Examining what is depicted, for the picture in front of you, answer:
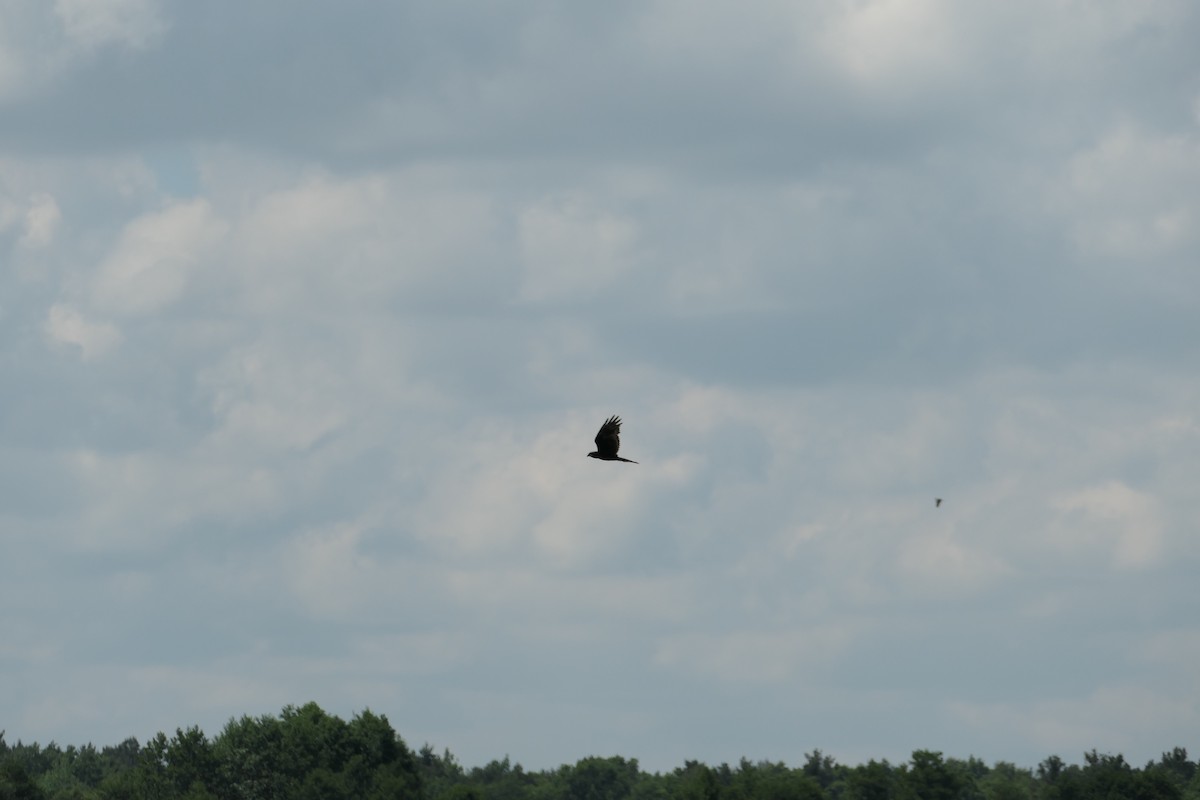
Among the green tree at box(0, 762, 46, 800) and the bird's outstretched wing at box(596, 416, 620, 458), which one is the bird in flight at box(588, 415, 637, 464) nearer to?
the bird's outstretched wing at box(596, 416, 620, 458)


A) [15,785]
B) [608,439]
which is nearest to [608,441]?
[608,439]

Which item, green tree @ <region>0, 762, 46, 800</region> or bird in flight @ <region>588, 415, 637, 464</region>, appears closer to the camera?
bird in flight @ <region>588, 415, 637, 464</region>

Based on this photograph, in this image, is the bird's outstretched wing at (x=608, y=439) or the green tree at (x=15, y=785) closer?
the bird's outstretched wing at (x=608, y=439)

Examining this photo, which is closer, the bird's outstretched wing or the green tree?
the bird's outstretched wing

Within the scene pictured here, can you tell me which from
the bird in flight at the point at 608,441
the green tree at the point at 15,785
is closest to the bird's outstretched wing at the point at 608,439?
the bird in flight at the point at 608,441

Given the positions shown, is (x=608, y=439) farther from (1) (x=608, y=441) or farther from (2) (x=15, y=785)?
(2) (x=15, y=785)

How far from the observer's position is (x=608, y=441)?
6638 centimetres

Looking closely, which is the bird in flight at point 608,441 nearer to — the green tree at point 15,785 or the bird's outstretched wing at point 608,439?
the bird's outstretched wing at point 608,439

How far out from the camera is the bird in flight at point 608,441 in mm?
66250

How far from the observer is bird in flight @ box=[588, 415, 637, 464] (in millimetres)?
Answer: 66250

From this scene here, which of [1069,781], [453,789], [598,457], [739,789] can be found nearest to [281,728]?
[453,789]

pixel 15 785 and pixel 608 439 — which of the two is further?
pixel 15 785

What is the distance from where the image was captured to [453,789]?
167 meters

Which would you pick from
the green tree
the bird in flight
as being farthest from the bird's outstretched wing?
the green tree
